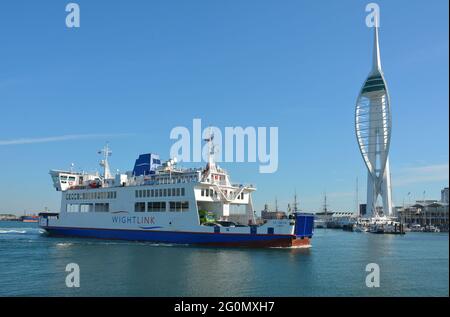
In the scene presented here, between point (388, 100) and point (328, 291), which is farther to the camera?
point (388, 100)

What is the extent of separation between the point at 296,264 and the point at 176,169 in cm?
2121

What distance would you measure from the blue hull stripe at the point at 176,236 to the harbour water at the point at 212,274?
62.8 inches

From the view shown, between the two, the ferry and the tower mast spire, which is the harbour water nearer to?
the ferry

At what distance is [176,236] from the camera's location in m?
40.2

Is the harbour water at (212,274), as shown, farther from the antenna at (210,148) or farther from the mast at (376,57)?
the mast at (376,57)

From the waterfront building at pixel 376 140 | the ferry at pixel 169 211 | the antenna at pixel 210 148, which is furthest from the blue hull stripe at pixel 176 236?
the waterfront building at pixel 376 140

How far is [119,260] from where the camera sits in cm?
2862

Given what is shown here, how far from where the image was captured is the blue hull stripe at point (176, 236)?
1427 inches

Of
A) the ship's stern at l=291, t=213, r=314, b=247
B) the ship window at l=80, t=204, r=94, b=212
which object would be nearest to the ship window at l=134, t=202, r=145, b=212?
the ship window at l=80, t=204, r=94, b=212

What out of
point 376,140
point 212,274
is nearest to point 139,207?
point 212,274

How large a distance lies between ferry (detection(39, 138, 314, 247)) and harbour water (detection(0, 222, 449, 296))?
2.29 meters

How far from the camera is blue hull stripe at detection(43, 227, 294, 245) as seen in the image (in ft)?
119
